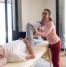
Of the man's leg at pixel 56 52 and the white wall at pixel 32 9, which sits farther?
the white wall at pixel 32 9

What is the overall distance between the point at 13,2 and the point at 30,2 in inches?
27.7

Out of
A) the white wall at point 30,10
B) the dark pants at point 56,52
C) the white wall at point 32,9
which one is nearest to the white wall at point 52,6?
the white wall at point 32,9

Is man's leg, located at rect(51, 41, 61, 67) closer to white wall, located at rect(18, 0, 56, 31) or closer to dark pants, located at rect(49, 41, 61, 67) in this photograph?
dark pants, located at rect(49, 41, 61, 67)

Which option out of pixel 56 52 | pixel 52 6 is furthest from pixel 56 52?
pixel 52 6

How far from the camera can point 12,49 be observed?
3.41 ft

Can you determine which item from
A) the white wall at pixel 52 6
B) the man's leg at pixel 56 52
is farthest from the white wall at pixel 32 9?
the man's leg at pixel 56 52

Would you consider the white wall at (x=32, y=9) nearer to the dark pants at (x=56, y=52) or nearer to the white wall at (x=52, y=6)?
the white wall at (x=52, y=6)

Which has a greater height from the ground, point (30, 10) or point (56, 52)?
point (30, 10)

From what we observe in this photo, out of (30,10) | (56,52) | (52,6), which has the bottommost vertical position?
(56,52)

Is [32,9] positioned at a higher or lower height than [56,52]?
higher

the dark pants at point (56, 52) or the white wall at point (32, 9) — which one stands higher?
the white wall at point (32, 9)

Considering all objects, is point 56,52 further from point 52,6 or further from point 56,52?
point 52,6

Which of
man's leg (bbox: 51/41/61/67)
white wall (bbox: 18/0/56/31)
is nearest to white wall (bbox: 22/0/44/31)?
white wall (bbox: 18/0/56/31)

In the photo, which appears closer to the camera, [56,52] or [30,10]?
[56,52]
